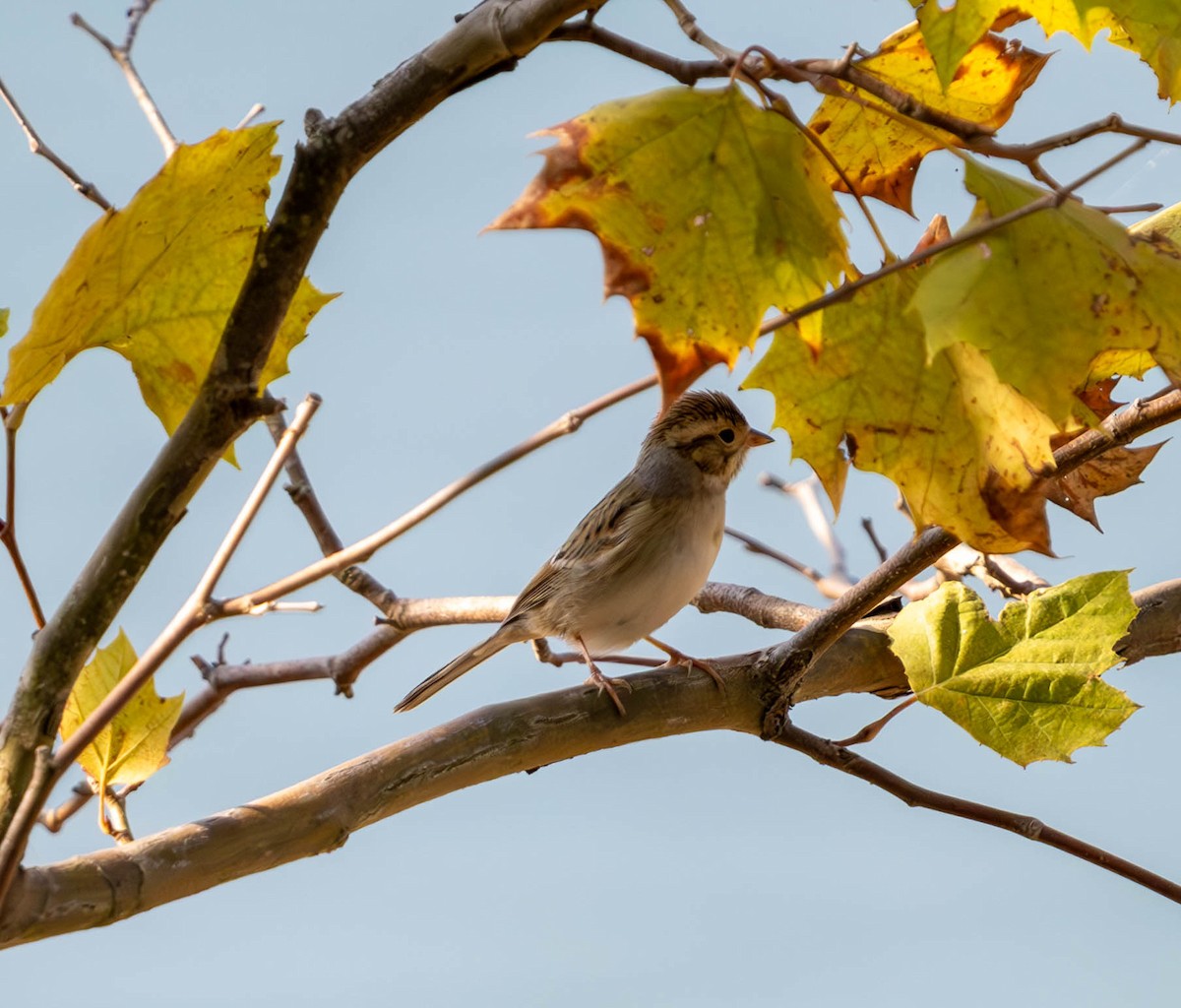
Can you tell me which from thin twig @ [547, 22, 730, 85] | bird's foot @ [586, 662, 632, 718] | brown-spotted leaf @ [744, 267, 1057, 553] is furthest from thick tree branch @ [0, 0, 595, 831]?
bird's foot @ [586, 662, 632, 718]

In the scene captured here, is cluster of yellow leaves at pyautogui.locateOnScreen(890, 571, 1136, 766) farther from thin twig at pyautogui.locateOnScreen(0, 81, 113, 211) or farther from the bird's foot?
thin twig at pyautogui.locateOnScreen(0, 81, 113, 211)

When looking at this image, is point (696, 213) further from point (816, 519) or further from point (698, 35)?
point (816, 519)

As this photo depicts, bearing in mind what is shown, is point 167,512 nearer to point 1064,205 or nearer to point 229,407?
point 229,407

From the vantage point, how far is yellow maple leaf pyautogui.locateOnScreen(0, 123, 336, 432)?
39.1 inches

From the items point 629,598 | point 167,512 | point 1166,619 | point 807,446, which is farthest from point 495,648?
point 167,512

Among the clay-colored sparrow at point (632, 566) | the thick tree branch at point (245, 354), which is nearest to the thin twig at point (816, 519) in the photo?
the clay-colored sparrow at point (632, 566)

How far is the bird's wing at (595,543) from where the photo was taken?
2.59m

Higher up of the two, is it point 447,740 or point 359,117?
point 359,117

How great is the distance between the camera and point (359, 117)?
0.91 m

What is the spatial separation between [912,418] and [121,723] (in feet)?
2.55

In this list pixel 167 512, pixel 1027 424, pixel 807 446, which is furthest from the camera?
pixel 807 446

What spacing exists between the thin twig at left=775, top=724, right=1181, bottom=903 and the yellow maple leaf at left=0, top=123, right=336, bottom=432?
73 cm

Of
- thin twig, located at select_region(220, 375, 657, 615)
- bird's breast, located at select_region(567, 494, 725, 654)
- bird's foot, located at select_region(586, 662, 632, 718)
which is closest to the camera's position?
thin twig, located at select_region(220, 375, 657, 615)

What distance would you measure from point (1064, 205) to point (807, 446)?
0.31 meters
